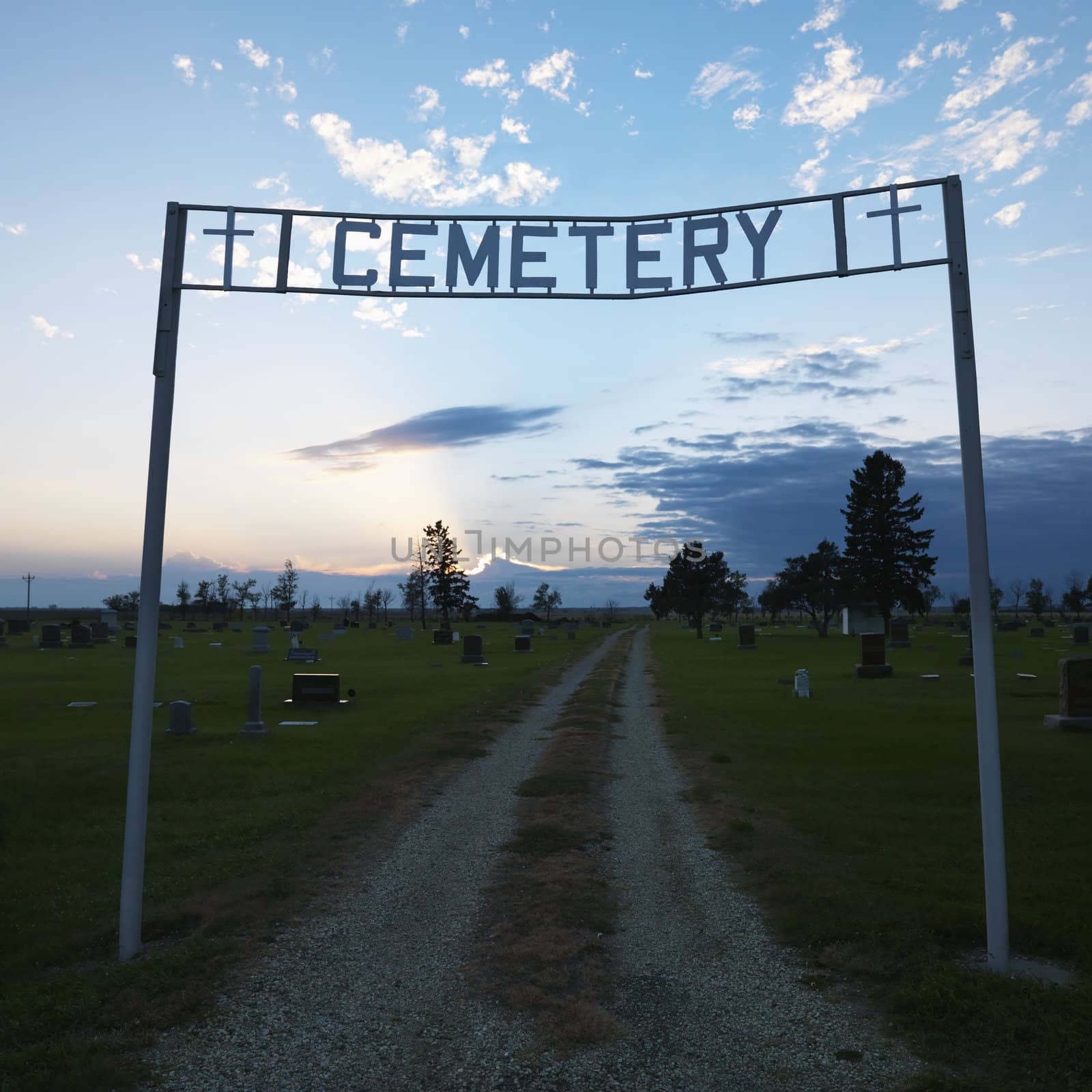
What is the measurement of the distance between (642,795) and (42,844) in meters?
7.95

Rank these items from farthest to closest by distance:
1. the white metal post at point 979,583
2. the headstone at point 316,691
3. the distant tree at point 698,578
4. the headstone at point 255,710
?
the distant tree at point 698,578, the headstone at point 316,691, the headstone at point 255,710, the white metal post at point 979,583

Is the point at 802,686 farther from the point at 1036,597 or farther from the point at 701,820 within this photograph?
the point at 1036,597

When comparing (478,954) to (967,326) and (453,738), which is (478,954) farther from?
(453,738)

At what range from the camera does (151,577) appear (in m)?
6.92

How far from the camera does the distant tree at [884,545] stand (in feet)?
234

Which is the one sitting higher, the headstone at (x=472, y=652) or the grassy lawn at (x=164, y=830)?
the headstone at (x=472, y=652)

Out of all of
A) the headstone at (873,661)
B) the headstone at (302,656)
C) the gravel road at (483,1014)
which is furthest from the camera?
the headstone at (302,656)

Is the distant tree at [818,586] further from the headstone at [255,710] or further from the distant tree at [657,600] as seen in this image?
the headstone at [255,710]

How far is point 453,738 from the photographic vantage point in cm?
1733

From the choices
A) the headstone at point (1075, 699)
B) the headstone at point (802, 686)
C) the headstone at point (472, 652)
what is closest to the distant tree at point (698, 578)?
the headstone at point (472, 652)

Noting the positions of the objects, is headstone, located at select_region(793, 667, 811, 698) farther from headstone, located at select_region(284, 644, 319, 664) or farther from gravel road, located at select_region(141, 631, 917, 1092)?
headstone, located at select_region(284, 644, 319, 664)

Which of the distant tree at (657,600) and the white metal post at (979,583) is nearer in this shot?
the white metal post at (979,583)

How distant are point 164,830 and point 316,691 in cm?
1260

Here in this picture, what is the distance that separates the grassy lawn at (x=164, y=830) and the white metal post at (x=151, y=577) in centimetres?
56
